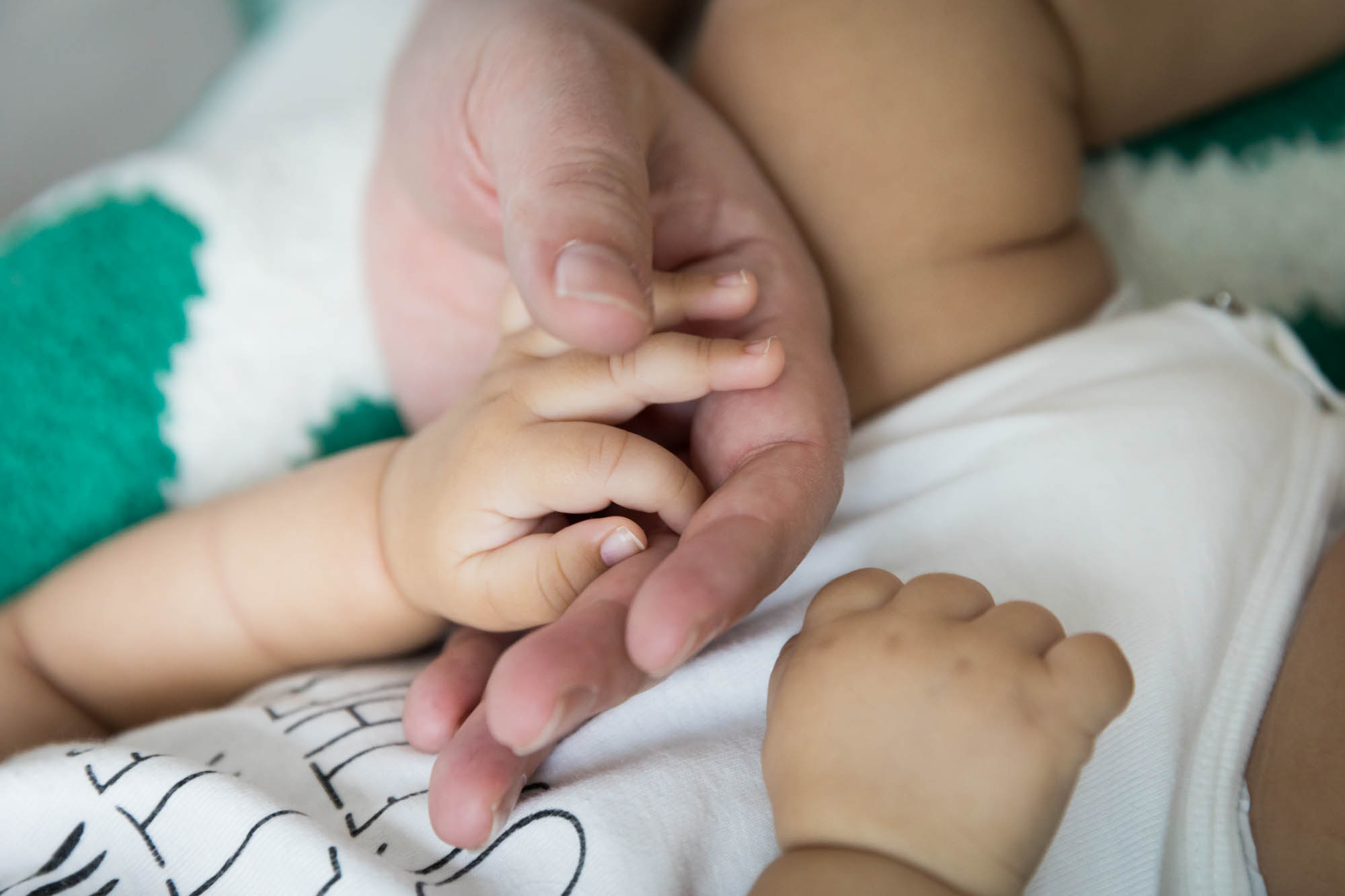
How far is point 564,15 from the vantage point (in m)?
0.69

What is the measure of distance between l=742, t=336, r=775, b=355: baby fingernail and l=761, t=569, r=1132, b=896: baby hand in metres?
0.16

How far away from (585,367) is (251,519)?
38cm

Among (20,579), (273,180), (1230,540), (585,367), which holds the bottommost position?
(1230,540)

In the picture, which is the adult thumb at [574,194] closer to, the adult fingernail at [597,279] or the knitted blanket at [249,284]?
the adult fingernail at [597,279]

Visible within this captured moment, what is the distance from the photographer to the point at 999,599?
633mm

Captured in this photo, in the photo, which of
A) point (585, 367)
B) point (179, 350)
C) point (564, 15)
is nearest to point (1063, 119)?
point (564, 15)

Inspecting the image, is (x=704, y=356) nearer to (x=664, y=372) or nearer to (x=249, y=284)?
(x=664, y=372)

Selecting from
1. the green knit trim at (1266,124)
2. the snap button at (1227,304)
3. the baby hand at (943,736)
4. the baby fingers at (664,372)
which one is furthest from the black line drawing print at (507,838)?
the green knit trim at (1266,124)

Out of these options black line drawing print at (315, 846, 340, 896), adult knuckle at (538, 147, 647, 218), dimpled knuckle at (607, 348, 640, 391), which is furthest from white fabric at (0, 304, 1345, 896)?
→ adult knuckle at (538, 147, 647, 218)

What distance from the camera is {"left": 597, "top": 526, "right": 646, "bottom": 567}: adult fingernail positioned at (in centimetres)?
52

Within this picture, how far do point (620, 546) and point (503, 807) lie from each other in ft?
A: 0.52

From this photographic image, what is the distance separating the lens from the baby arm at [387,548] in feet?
1.72

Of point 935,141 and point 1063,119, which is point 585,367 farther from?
point 1063,119

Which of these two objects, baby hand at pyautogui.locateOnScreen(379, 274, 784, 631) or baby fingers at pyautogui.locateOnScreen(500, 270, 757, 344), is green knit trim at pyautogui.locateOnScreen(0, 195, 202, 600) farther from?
baby fingers at pyautogui.locateOnScreen(500, 270, 757, 344)
